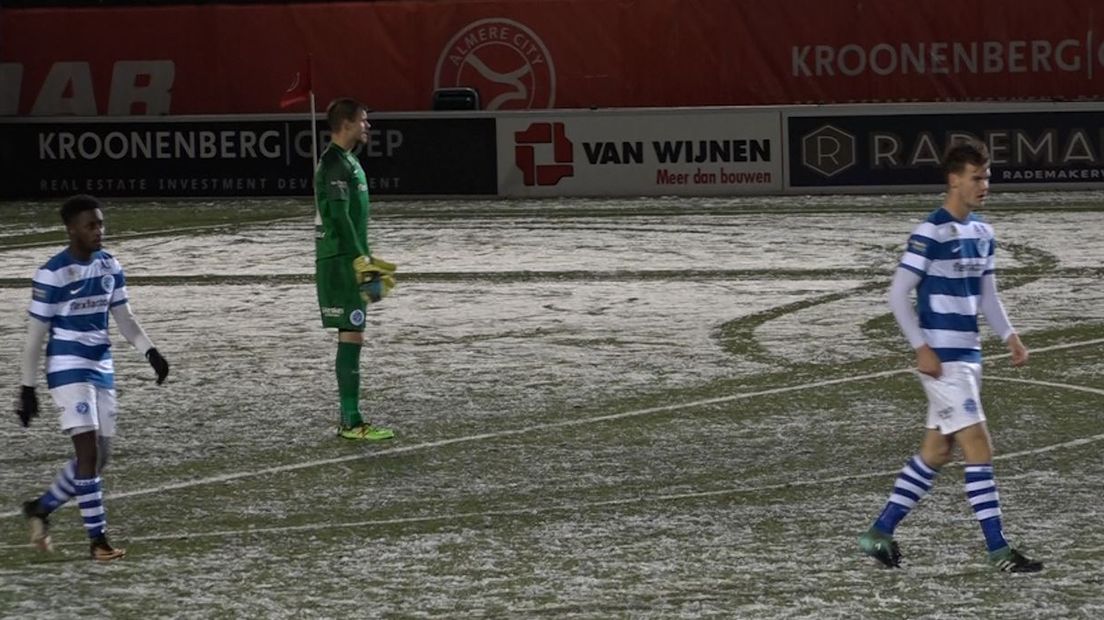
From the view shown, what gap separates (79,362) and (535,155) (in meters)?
20.5

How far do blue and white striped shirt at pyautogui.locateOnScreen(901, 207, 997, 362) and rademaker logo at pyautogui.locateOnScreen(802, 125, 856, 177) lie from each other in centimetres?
2001

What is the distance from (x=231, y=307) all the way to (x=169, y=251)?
208 inches

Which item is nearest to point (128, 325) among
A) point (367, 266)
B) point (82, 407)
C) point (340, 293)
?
point (82, 407)

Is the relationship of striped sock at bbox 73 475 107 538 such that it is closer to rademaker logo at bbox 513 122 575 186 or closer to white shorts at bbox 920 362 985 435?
white shorts at bbox 920 362 985 435

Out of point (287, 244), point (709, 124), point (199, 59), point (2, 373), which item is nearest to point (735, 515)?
point (2, 373)

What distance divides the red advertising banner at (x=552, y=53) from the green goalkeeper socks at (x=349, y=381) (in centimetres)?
1994

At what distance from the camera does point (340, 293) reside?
11109 mm

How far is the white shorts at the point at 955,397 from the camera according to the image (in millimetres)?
7691

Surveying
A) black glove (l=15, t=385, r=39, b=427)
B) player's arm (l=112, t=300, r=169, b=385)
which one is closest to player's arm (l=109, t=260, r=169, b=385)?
player's arm (l=112, t=300, r=169, b=385)

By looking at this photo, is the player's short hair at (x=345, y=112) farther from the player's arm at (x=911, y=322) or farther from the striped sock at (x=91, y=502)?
the player's arm at (x=911, y=322)

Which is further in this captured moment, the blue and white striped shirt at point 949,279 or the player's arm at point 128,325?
the player's arm at point 128,325

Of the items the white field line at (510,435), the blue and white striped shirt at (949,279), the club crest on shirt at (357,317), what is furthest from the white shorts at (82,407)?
the blue and white striped shirt at (949,279)

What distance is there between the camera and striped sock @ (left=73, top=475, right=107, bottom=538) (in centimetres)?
823

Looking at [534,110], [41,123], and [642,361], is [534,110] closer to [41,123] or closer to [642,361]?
[41,123]
